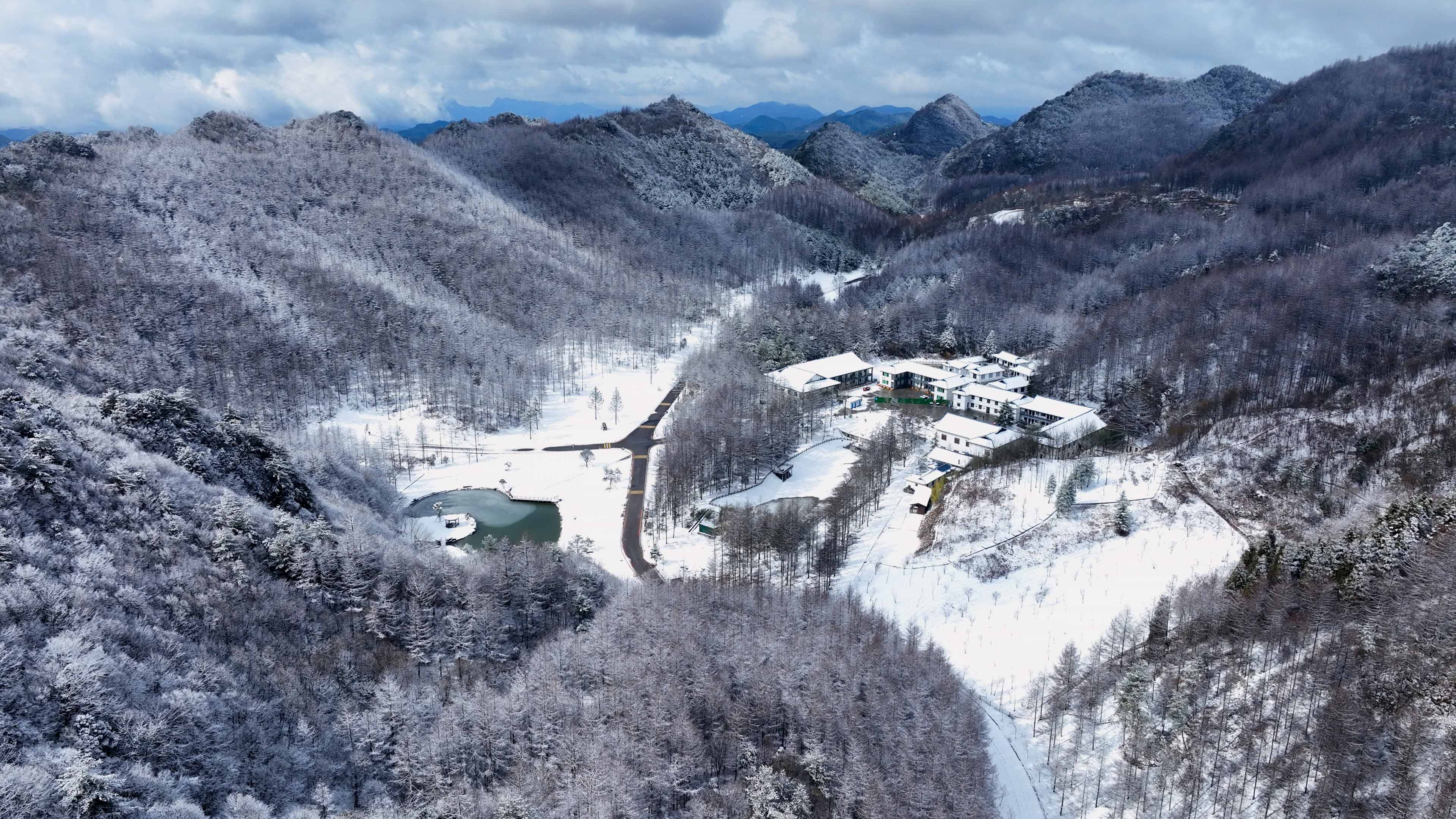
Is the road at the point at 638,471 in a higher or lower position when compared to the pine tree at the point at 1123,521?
lower

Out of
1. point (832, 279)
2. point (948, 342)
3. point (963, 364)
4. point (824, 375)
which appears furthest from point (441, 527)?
point (832, 279)

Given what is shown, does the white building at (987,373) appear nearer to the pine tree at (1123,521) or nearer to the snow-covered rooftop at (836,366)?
the snow-covered rooftop at (836,366)

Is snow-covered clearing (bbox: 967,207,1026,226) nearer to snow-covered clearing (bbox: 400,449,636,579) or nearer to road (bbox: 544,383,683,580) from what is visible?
road (bbox: 544,383,683,580)

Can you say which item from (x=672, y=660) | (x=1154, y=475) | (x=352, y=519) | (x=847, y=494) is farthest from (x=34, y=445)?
(x=1154, y=475)

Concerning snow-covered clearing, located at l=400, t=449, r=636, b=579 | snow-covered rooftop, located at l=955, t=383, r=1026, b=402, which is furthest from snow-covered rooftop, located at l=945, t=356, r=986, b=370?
snow-covered clearing, located at l=400, t=449, r=636, b=579

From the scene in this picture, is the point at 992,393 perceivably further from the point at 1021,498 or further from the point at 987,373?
the point at 1021,498

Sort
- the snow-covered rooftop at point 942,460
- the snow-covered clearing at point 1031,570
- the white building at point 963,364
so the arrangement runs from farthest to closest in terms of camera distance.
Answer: the white building at point 963,364, the snow-covered rooftop at point 942,460, the snow-covered clearing at point 1031,570

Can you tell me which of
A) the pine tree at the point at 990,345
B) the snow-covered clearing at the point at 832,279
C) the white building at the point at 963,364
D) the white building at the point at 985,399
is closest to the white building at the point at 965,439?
the white building at the point at 985,399
